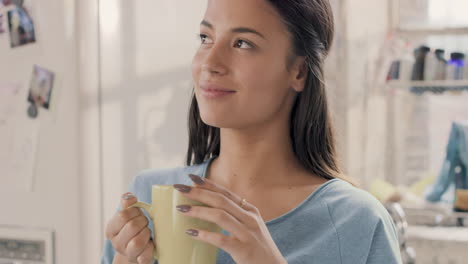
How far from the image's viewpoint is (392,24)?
12.2ft

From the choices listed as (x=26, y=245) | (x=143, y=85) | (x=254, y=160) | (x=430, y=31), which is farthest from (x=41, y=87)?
(x=430, y=31)

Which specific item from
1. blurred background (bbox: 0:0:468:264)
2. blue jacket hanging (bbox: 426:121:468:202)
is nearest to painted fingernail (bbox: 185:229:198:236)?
blurred background (bbox: 0:0:468:264)

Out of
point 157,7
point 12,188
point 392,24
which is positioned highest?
point 392,24

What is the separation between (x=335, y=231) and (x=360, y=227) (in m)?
0.04

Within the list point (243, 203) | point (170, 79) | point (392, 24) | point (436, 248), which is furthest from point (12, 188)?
point (392, 24)

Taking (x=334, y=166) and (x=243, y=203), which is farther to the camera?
(x=334, y=166)

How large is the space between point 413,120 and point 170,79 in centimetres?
256

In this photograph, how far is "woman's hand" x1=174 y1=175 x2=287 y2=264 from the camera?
2.17 feet

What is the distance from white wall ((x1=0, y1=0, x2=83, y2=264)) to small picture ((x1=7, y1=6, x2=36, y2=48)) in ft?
0.04

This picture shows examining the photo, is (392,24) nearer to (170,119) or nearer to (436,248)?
(436,248)

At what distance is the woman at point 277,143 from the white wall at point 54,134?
36cm

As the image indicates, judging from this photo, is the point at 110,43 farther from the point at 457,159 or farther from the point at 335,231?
the point at 457,159

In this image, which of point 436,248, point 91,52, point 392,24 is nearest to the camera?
point 91,52

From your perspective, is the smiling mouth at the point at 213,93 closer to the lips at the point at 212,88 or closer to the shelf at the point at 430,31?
the lips at the point at 212,88
